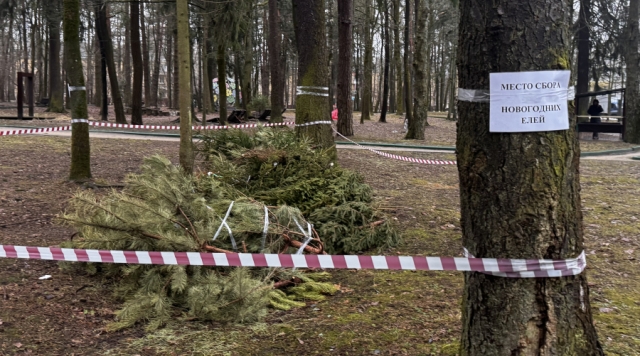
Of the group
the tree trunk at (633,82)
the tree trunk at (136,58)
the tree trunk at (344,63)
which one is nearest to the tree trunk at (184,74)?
the tree trunk at (344,63)

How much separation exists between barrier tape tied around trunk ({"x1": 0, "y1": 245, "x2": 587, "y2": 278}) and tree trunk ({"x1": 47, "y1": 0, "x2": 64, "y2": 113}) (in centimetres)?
2138

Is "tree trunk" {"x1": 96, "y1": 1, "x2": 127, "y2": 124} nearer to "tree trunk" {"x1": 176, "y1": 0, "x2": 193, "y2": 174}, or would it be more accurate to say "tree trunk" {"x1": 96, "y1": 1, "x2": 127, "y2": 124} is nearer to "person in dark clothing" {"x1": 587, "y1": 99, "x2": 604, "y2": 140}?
"tree trunk" {"x1": 176, "y1": 0, "x2": 193, "y2": 174}

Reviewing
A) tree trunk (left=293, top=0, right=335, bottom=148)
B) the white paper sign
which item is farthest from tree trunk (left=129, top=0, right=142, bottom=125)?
the white paper sign

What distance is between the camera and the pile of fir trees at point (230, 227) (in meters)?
4.05

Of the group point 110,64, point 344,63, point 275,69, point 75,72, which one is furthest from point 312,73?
point 110,64

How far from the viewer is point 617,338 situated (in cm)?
349

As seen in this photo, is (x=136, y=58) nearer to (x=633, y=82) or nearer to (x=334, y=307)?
(x=334, y=307)

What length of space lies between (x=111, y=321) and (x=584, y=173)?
9955mm

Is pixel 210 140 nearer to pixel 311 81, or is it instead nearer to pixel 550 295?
pixel 311 81

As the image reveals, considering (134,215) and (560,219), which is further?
(134,215)

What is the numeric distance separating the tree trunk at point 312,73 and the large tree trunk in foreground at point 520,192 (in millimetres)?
6200

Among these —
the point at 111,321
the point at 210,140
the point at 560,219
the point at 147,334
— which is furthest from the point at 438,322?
the point at 210,140

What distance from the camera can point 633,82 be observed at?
62.1 ft

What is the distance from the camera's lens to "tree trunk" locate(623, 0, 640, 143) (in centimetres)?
1875
